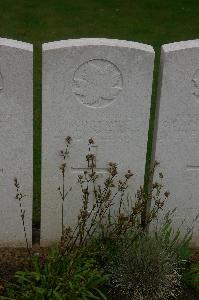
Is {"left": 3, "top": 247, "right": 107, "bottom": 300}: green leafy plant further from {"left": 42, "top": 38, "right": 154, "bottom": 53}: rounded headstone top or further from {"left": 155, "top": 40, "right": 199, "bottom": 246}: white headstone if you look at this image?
{"left": 42, "top": 38, "right": 154, "bottom": 53}: rounded headstone top

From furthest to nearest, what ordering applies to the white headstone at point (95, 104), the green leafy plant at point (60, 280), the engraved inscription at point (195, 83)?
the engraved inscription at point (195, 83), the white headstone at point (95, 104), the green leafy plant at point (60, 280)

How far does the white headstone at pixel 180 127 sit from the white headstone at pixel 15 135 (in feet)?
3.27

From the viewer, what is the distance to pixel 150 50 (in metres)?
4.04

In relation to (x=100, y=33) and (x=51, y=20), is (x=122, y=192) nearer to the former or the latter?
(x=100, y=33)

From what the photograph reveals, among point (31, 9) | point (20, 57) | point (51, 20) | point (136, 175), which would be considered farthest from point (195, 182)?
point (31, 9)

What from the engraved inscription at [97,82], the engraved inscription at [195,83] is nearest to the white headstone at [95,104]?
the engraved inscription at [97,82]

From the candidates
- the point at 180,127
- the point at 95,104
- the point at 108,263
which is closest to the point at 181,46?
the point at 180,127

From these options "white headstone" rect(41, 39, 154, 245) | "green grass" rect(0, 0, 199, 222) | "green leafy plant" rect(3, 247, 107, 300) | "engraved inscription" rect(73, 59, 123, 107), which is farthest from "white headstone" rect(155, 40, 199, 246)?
"green grass" rect(0, 0, 199, 222)

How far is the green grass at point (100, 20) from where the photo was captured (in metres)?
9.46

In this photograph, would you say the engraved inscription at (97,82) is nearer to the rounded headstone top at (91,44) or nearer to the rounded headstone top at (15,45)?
the rounded headstone top at (91,44)

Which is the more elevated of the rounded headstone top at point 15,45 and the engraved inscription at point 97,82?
the rounded headstone top at point 15,45

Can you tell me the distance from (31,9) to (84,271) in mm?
7718

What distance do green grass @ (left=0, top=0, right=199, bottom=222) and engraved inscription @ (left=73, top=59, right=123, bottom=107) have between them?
4173 mm

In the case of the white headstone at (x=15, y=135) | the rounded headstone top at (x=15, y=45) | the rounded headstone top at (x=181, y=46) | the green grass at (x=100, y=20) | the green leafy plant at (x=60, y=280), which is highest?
the green grass at (x=100, y=20)
